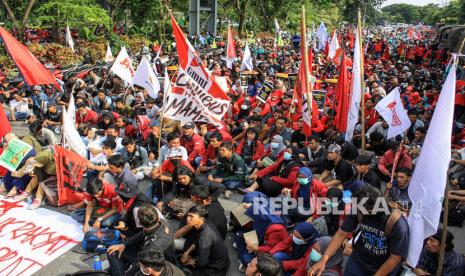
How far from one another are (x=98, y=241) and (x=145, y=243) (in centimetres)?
146

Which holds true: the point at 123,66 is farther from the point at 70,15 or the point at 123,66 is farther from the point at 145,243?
the point at 70,15

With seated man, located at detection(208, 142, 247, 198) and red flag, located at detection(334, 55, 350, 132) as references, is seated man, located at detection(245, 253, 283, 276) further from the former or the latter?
red flag, located at detection(334, 55, 350, 132)

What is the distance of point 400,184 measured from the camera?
19.6 feet

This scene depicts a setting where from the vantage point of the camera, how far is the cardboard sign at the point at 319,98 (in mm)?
10712

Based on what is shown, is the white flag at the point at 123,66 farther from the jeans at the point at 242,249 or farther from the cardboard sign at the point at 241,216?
the jeans at the point at 242,249

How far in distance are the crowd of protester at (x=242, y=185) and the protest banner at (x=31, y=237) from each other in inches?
9.2

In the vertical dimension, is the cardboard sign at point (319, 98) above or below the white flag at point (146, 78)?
below

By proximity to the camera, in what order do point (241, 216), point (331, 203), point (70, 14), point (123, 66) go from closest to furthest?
point (331, 203)
point (241, 216)
point (123, 66)
point (70, 14)

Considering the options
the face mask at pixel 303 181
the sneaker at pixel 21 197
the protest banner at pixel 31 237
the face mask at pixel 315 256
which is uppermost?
the face mask at pixel 303 181

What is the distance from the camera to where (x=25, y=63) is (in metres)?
7.02

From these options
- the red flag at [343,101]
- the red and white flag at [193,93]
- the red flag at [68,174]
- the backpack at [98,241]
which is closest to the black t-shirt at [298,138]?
the red flag at [343,101]

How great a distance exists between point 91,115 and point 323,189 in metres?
6.38

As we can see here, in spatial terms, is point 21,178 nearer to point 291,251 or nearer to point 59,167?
point 59,167

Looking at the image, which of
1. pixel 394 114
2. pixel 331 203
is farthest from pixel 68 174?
pixel 394 114
